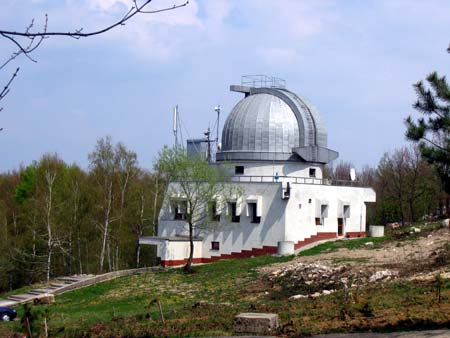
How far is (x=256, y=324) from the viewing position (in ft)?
48.7

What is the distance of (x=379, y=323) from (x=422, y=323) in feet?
2.75

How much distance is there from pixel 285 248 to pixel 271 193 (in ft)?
14.7

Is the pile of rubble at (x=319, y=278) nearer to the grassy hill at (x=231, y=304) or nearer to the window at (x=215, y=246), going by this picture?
the grassy hill at (x=231, y=304)

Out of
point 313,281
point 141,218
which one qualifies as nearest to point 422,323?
point 313,281

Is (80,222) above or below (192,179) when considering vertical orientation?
below

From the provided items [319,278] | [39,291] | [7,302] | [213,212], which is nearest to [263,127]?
[213,212]

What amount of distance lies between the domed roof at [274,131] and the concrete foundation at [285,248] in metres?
7.29

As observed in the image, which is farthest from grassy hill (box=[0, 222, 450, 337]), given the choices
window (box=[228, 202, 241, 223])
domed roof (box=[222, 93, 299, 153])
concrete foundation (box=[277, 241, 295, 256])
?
domed roof (box=[222, 93, 299, 153])

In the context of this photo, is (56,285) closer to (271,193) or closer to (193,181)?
(193,181)

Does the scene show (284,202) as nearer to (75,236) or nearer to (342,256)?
(342,256)

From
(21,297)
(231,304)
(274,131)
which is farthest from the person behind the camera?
(274,131)

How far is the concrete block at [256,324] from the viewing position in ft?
→ 48.3

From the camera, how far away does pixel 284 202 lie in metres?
38.7

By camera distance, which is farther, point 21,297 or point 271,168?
point 271,168
